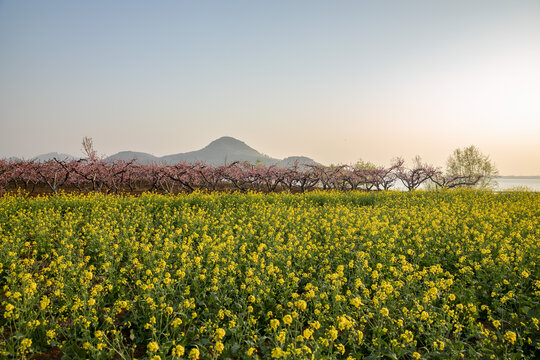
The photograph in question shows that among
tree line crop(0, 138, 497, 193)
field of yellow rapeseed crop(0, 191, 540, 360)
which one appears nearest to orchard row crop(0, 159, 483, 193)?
tree line crop(0, 138, 497, 193)

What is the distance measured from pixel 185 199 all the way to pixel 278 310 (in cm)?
1090

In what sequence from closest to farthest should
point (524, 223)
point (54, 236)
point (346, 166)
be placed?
1. point (54, 236)
2. point (524, 223)
3. point (346, 166)

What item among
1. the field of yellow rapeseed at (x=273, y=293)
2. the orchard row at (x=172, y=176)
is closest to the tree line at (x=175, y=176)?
the orchard row at (x=172, y=176)

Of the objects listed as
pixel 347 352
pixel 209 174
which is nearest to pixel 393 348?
pixel 347 352

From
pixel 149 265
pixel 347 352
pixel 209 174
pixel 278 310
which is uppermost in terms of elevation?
pixel 209 174

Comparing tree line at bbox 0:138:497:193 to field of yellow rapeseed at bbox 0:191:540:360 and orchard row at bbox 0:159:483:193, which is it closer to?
orchard row at bbox 0:159:483:193

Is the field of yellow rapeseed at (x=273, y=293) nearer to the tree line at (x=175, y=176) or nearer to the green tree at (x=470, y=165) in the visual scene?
the tree line at (x=175, y=176)

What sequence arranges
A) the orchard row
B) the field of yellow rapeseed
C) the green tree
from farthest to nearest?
1. the green tree
2. the orchard row
3. the field of yellow rapeseed

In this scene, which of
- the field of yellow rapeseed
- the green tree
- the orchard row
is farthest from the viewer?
the green tree

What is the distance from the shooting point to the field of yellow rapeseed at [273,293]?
4043mm

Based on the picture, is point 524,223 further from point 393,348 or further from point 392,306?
point 393,348

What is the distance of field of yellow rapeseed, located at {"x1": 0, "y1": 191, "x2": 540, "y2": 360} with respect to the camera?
404cm

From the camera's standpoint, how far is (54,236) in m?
9.36

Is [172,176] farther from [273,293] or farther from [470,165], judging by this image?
[470,165]
